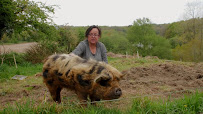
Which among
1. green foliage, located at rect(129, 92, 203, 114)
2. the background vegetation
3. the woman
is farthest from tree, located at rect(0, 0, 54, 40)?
green foliage, located at rect(129, 92, 203, 114)

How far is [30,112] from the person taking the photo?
Answer: 282cm

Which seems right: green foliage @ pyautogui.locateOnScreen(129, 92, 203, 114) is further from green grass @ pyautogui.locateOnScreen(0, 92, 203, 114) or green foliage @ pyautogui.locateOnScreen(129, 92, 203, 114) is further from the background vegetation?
the background vegetation

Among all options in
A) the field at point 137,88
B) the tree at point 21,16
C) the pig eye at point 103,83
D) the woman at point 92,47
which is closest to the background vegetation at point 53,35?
the tree at point 21,16

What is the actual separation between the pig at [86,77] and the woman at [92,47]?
0.94 meters

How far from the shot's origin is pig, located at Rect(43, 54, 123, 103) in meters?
3.19

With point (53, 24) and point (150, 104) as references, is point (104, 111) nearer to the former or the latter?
point (150, 104)

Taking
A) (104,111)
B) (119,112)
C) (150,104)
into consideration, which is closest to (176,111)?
(150,104)

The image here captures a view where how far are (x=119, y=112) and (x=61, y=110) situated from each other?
106 cm

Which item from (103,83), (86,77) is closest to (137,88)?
(103,83)

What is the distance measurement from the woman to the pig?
938 mm

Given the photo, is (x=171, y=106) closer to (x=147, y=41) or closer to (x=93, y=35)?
(x=93, y=35)

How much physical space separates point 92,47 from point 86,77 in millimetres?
1912

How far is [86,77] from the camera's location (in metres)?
3.28

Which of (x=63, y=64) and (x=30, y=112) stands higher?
(x=63, y=64)
